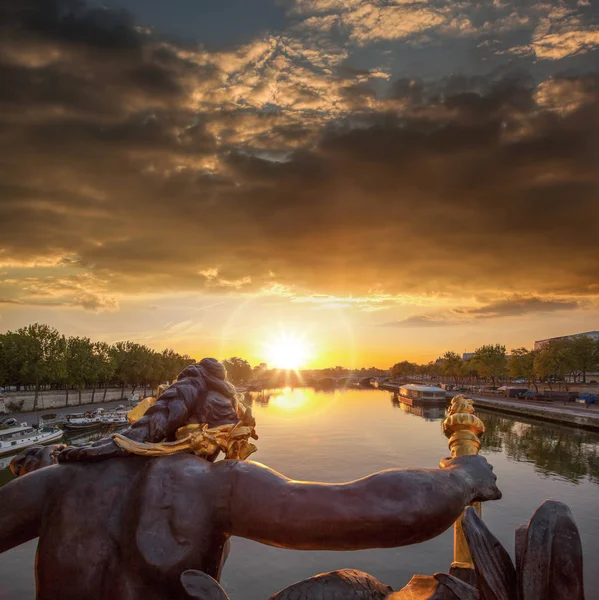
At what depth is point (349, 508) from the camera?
1.91m

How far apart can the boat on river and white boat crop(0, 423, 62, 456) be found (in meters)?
3.71

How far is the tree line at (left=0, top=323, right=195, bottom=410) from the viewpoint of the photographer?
49.3 metres

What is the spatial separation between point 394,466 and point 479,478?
35.2 meters

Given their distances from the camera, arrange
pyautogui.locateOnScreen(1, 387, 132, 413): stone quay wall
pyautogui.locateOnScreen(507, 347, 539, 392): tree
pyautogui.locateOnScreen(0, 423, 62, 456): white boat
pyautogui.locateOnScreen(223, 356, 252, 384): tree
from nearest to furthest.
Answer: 1. pyautogui.locateOnScreen(0, 423, 62, 456): white boat
2. pyautogui.locateOnScreen(1, 387, 132, 413): stone quay wall
3. pyautogui.locateOnScreen(507, 347, 539, 392): tree
4. pyautogui.locateOnScreen(223, 356, 252, 384): tree

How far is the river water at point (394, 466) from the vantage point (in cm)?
1647

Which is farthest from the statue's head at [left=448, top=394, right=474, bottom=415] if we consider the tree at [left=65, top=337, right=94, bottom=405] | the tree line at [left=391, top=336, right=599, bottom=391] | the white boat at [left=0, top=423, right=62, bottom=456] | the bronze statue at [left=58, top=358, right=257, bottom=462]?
the tree line at [left=391, top=336, right=599, bottom=391]

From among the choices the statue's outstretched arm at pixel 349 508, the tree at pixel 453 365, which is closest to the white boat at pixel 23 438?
the statue's outstretched arm at pixel 349 508

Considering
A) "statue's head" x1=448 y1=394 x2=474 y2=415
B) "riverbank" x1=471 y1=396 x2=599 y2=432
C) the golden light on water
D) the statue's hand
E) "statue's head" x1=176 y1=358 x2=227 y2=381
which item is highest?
"statue's head" x1=176 y1=358 x2=227 y2=381

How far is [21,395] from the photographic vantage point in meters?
50.2

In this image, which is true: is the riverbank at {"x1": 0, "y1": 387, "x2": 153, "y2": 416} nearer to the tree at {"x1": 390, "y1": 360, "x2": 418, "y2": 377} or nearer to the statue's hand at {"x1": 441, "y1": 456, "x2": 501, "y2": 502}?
the statue's hand at {"x1": 441, "y1": 456, "x2": 501, "y2": 502}

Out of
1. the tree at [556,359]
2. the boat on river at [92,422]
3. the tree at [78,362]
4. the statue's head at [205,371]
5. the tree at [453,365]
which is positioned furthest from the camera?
the tree at [453,365]

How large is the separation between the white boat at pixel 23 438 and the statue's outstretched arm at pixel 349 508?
31471 mm

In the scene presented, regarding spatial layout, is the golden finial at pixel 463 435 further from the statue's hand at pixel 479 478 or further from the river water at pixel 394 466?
the river water at pixel 394 466

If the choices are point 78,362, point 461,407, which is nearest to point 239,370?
point 78,362
